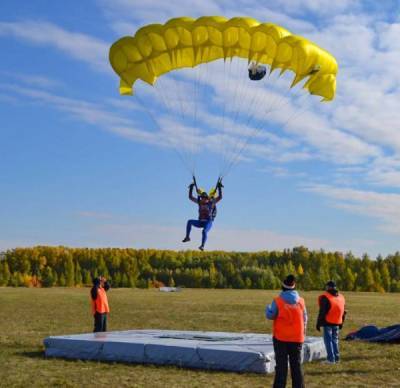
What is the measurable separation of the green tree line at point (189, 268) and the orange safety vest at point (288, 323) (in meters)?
84.0

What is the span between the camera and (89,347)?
12.8 meters

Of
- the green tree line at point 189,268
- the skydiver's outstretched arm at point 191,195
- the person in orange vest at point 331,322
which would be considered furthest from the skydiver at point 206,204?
the green tree line at point 189,268

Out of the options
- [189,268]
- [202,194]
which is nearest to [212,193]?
[202,194]

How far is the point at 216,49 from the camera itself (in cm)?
1573

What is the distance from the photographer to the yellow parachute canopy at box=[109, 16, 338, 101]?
599 inches

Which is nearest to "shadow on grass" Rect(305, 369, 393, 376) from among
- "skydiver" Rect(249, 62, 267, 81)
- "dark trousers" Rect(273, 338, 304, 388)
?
"dark trousers" Rect(273, 338, 304, 388)

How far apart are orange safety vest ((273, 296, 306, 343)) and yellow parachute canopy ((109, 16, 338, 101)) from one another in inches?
305

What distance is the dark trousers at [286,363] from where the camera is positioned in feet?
30.7

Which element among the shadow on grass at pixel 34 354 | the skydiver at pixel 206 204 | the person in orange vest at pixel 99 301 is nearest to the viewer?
the shadow on grass at pixel 34 354

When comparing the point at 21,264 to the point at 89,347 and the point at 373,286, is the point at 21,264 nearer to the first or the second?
the point at 373,286

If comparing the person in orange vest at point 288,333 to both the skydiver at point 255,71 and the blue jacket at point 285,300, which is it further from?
the skydiver at point 255,71

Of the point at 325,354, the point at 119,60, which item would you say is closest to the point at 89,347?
the point at 325,354

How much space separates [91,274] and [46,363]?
96670mm

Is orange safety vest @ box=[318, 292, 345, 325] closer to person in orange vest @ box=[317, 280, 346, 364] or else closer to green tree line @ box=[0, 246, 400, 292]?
person in orange vest @ box=[317, 280, 346, 364]
